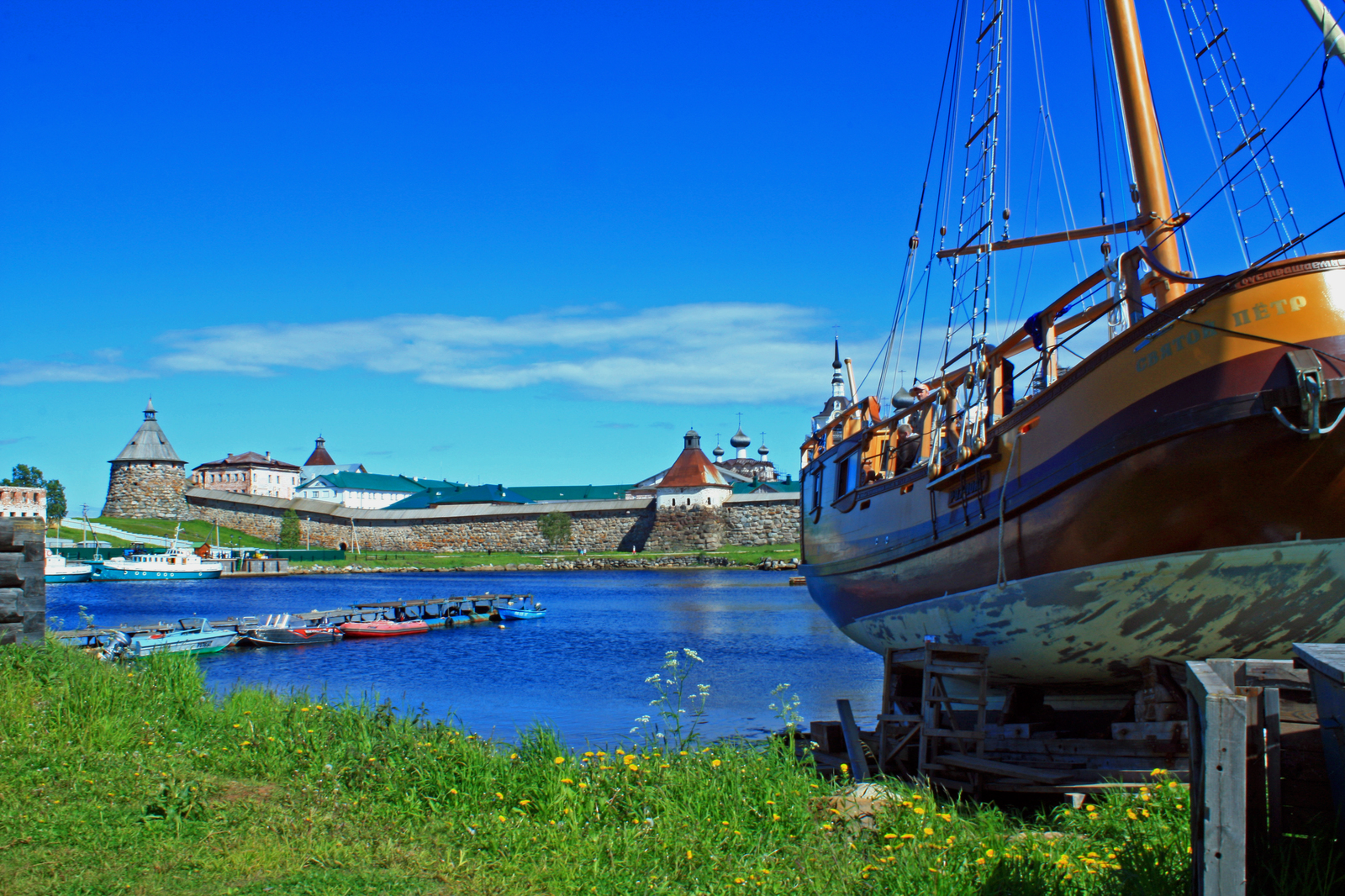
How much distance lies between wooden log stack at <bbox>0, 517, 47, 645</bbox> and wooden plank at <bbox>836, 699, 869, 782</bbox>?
271 inches

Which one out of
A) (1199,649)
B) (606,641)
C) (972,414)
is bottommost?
(606,641)

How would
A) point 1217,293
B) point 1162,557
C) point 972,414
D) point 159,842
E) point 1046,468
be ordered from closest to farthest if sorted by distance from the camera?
point 159,842 → point 1217,293 → point 1162,557 → point 1046,468 → point 972,414

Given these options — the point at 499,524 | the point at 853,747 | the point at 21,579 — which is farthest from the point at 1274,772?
the point at 499,524

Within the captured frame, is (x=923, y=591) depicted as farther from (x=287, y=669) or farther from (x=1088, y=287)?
(x=287, y=669)

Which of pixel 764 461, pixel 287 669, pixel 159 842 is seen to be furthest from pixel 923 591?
pixel 764 461

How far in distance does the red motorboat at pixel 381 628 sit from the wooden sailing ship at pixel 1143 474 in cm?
2005

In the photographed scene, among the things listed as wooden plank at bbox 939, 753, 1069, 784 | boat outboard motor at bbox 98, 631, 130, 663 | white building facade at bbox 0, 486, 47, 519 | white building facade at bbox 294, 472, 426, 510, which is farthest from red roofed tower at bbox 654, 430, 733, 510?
wooden plank at bbox 939, 753, 1069, 784

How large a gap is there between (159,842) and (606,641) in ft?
76.3

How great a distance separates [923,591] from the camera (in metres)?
11.9

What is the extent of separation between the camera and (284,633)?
85.4 feet

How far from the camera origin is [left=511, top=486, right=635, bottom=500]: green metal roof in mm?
102125

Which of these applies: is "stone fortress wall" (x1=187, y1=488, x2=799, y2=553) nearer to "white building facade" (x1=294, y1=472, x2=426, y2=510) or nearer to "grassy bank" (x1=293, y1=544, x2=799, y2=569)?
"grassy bank" (x1=293, y1=544, x2=799, y2=569)

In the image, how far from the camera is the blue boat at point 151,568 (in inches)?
2365

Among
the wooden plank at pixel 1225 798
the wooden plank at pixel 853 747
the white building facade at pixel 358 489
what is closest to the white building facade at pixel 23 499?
the white building facade at pixel 358 489
